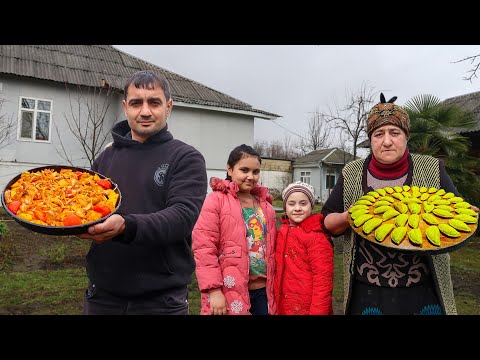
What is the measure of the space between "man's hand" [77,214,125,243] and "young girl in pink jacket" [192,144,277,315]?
0.95 metres

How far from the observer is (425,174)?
2.11 m

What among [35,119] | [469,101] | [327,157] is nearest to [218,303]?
[35,119]

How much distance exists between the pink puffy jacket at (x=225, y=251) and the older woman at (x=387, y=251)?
579 millimetres

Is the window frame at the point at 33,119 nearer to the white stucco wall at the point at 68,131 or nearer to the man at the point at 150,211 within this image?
the white stucco wall at the point at 68,131

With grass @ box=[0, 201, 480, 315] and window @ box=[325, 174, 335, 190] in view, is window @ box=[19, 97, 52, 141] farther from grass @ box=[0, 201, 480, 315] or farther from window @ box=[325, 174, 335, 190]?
window @ box=[325, 174, 335, 190]

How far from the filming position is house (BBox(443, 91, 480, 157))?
12188 mm

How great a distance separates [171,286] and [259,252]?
966 millimetres

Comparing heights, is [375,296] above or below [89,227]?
below

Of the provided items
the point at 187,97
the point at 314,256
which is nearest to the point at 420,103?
the point at 314,256

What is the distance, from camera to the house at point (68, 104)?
518 inches

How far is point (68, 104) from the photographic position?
13.9m

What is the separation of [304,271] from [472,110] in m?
14.5

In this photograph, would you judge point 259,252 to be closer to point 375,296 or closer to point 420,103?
point 375,296

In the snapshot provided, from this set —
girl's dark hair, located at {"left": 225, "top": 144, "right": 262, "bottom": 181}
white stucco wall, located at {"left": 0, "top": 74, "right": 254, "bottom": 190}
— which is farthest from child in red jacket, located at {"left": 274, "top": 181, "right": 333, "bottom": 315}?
white stucco wall, located at {"left": 0, "top": 74, "right": 254, "bottom": 190}
